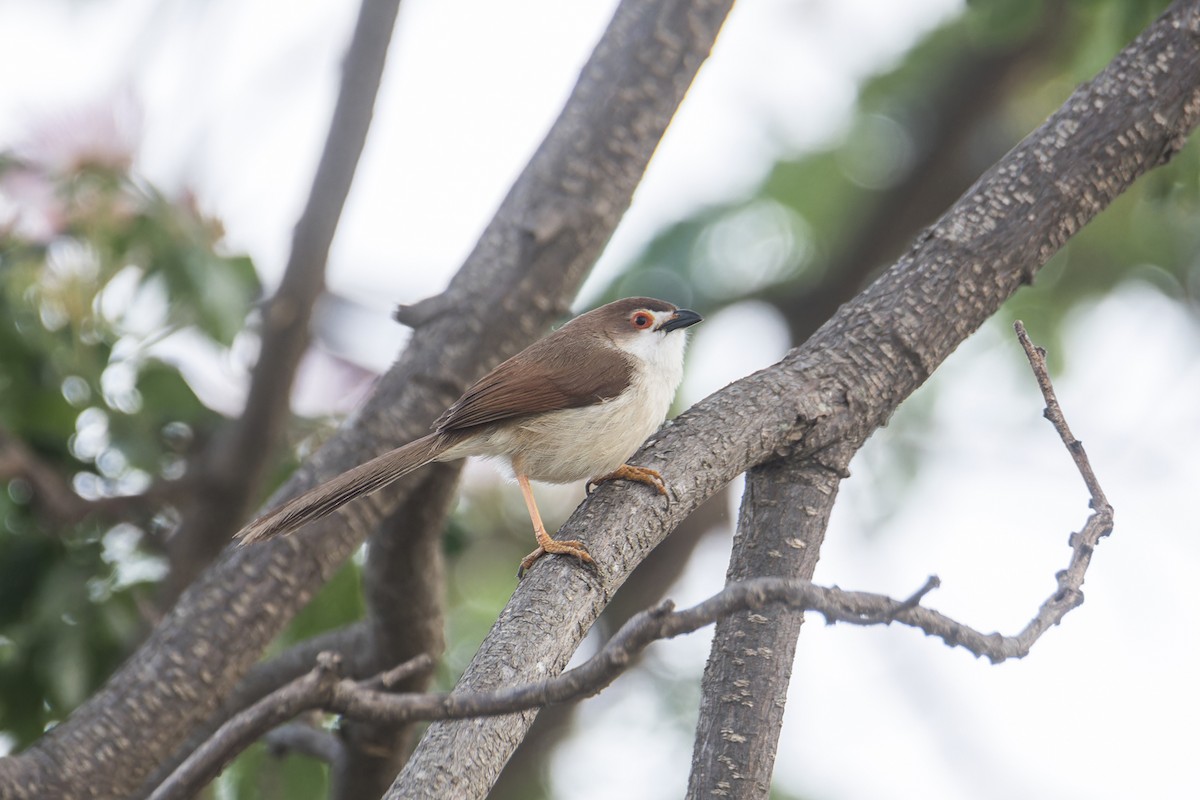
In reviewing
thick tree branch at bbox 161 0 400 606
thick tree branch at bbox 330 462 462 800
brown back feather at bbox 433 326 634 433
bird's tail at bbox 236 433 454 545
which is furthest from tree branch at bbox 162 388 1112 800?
thick tree branch at bbox 161 0 400 606

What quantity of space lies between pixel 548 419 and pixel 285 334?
44.6 inches

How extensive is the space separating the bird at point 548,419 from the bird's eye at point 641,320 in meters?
0.23

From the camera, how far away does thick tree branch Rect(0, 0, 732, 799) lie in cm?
415

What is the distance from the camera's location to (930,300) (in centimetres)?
350

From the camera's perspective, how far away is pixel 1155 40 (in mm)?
3697

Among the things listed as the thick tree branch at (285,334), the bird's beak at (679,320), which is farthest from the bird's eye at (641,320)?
the thick tree branch at (285,334)

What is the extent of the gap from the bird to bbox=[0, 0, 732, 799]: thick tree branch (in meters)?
0.19

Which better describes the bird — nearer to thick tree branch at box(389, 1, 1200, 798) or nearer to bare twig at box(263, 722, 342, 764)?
thick tree branch at box(389, 1, 1200, 798)

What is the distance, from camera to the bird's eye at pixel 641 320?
4922 mm

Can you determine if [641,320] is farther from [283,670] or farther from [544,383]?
[283,670]

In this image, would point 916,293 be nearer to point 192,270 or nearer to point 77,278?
point 192,270

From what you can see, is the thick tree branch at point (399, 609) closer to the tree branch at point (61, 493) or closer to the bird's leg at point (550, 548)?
the bird's leg at point (550, 548)

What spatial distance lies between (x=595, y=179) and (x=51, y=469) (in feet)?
8.00

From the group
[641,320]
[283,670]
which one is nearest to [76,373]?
[283,670]
